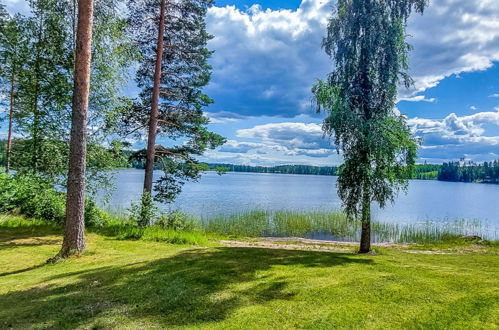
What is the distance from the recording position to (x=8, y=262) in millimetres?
7129

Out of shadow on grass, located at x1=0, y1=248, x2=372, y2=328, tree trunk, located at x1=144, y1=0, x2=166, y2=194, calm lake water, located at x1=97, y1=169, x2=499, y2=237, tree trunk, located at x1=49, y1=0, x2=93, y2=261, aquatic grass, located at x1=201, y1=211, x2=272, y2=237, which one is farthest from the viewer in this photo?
calm lake water, located at x1=97, y1=169, x2=499, y2=237

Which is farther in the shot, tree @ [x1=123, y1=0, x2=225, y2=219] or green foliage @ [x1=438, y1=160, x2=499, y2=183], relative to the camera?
green foliage @ [x1=438, y1=160, x2=499, y2=183]

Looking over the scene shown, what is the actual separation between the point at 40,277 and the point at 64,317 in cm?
260

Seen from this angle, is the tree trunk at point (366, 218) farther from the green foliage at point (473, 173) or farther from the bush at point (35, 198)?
the green foliage at point (473, 173)

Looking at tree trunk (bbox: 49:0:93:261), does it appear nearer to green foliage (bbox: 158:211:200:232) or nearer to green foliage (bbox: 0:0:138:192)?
green foliage (bbox: 0:0:138:192)

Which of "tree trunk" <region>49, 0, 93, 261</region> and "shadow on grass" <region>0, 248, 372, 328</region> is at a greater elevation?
"tree trunk" <region>49, 0, 93, 261</region>

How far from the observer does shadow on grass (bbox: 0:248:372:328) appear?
12.7ft

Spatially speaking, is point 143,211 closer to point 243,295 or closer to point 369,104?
point 243,295

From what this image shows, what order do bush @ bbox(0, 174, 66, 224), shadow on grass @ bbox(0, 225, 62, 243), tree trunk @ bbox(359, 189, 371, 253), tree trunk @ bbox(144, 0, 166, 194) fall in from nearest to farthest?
shadow on grass @ bbox(0, 225, 62, 243) → bush @ bbox(0, 174, 66, 224) → tree trunk @ bbox(359, 189, 371, 253) → tree trunk @ bbox(144, 0, 166, 194)

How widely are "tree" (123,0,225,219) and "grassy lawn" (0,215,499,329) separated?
296 inches

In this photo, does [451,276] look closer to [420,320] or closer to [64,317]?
[420,320]

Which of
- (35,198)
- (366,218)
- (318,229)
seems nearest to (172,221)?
(35,198)

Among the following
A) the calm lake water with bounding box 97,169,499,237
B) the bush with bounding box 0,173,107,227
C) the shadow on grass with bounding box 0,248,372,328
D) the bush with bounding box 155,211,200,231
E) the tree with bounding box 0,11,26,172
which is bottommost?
the calm lake water with bounding box 97,169,499,237

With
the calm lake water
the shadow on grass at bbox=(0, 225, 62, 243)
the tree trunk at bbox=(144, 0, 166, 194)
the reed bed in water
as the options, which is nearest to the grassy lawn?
the shadow on grass at bbox=(0, 225, 62, 243)
